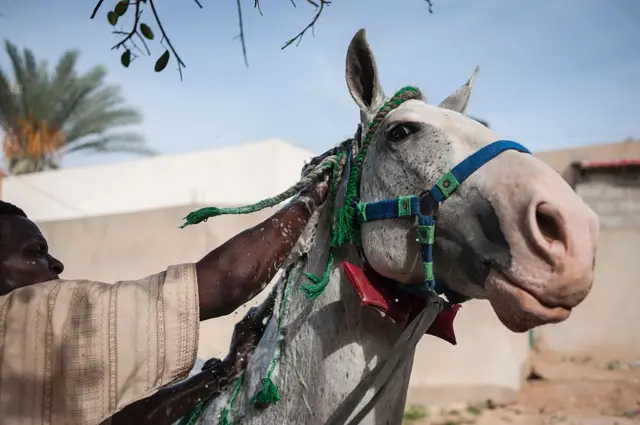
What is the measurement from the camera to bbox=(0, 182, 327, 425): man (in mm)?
1399

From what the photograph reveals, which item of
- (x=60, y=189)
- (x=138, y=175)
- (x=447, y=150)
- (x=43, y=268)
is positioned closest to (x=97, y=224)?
(x=138, y=175)

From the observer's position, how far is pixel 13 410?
4.58 ft

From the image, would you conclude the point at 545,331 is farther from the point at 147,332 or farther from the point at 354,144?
the point at 147,332

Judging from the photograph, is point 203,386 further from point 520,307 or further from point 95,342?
point 520,307

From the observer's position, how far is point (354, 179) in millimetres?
1925

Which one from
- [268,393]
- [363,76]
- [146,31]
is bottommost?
[268,393]

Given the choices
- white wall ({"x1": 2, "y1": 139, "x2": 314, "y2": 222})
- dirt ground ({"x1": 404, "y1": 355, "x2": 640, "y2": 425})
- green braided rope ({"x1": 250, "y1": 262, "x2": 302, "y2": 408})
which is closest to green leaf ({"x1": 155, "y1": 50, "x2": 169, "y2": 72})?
green braided rope ({"x1": 250, "y1": 262, "x2": 302, "y2": 408})

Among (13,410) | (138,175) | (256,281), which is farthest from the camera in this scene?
(138,175)

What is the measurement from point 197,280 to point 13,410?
52cm

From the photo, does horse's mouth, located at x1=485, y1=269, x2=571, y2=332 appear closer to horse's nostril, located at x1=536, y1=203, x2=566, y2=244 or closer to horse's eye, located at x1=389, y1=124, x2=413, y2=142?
horse's nostril, located at x1=536, y1=203, x2=566, y2=244

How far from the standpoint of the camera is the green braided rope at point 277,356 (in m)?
1.86

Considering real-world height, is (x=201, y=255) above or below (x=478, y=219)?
below

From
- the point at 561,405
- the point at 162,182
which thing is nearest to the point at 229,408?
the point at 561,405

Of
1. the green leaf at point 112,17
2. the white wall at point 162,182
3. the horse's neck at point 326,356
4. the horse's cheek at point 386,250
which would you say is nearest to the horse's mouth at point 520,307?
the horse's cheek at point 386,250
